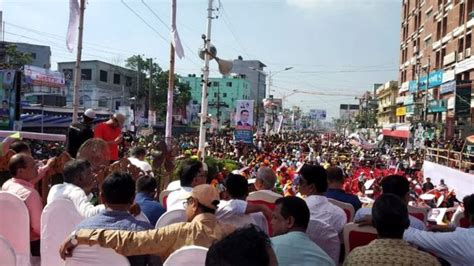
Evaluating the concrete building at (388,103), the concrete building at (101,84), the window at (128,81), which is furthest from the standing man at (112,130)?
the concrete building at (388,103)

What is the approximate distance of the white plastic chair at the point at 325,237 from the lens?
3.55 metres

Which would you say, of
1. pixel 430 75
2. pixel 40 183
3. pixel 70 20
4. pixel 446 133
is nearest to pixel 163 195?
pixel 40 183

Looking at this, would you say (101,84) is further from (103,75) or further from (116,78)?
(116,78)

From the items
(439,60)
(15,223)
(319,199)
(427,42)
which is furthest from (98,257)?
(427,42)

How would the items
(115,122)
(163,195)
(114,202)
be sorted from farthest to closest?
(115,122) → (163,195) → (114,202)

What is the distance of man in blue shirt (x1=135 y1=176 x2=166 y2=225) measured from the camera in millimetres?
4027

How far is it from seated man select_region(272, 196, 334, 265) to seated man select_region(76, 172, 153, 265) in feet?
2.77

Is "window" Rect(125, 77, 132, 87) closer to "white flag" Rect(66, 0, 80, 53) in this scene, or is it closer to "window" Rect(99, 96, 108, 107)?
"window" Rect(99, 96, 108, 107)

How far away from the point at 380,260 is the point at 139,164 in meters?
4.49

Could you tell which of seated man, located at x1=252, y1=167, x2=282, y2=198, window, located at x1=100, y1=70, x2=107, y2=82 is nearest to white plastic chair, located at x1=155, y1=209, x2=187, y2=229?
seated man, located at x1=252, y1=167, x2=282, y2=198

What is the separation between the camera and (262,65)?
104m

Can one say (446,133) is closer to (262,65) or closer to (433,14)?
(433,14)

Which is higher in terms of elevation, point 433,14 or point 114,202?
point 433,14

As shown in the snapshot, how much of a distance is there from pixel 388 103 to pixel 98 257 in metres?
72.8
